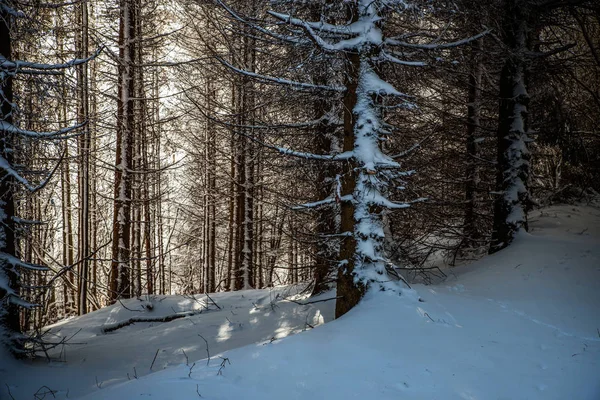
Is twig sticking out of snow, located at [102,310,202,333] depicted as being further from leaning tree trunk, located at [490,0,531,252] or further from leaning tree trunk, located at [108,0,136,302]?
leaning tree trunk, located at [490,0,531,252]

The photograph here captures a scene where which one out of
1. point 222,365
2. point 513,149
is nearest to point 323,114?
point 513,149

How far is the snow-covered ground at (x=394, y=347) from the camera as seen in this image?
3.18m

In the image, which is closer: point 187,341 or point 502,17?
point 187,341

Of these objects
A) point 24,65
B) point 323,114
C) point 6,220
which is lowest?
point 6,220

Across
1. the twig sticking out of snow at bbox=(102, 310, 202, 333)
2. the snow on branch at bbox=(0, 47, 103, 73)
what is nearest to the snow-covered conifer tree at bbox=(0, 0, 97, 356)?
the snow on branch at bbox=(0, 47, 103, 73)

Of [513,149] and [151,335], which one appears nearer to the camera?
[151,335]

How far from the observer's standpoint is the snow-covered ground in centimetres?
318

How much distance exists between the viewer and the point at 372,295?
4.75 metres

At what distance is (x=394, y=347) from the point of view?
3.78m

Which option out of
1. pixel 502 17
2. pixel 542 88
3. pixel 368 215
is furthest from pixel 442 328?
pixel 542 88

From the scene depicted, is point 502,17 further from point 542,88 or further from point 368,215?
point 368,215

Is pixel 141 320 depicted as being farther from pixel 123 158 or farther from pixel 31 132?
pixel 31 132

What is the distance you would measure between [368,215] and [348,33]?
2.55 m

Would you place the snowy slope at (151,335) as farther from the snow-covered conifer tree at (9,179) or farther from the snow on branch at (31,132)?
the snow on branch at (31,132)
